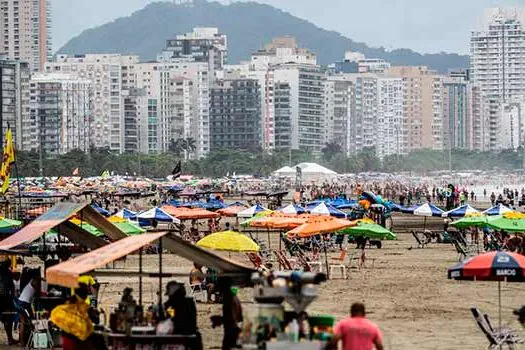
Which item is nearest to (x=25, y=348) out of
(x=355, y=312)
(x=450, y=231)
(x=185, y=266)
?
(x=355, y=312)

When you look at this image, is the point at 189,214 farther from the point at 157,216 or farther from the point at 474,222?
the point at 474,222

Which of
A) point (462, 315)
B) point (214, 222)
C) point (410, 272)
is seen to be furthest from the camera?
point (214, 222)

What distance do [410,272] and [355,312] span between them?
70.9 ft

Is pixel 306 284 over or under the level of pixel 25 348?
over

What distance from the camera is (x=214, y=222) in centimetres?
5369

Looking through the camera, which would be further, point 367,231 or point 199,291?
point 367,231

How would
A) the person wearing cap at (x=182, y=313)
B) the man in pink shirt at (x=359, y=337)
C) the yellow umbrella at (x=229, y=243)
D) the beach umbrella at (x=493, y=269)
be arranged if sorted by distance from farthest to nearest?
the yellow umbrella at (x=229, y=243) → the beach umbrella at (x=493, y=269) → the person wearing cap at (x=182, y=313) → the man in pink shirt at (x=359, y=337)

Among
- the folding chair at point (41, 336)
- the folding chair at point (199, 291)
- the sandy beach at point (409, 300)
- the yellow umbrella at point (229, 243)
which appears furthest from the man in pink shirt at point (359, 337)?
the folding chair at point (199, 291)

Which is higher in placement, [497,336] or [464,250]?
[497,336]

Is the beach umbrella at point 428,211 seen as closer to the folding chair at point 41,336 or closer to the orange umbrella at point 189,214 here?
the orange umbrella at point 189,214

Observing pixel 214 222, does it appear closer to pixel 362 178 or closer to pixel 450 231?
pixel 450 231

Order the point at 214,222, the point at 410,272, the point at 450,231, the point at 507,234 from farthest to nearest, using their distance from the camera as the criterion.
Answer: the point at 214,222
the point at 450,231
the point at 507,234
the point at 410,272

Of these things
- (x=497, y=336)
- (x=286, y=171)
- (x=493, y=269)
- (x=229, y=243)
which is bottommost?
(x=497, y=336)

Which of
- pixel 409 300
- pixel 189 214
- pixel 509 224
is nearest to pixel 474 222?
pixel 509 224
